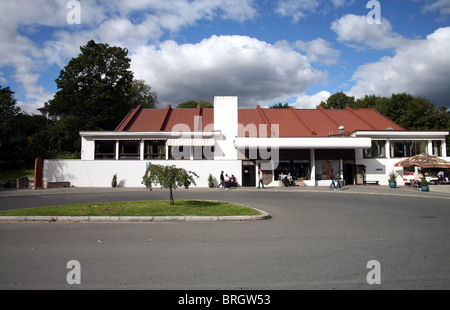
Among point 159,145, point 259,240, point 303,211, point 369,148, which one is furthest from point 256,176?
point 259,240

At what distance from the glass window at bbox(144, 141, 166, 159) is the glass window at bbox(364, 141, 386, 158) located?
21.7 meters

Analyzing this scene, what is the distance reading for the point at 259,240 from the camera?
7.48 m

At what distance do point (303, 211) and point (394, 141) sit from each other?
2366cm

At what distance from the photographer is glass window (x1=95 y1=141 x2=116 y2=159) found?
97.1ft

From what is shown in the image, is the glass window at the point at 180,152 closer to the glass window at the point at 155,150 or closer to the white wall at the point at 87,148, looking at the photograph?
the glass window at the point at 155,150

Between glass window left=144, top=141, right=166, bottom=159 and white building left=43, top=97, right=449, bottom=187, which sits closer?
white building left=43, top=97, right=449, bottom=187

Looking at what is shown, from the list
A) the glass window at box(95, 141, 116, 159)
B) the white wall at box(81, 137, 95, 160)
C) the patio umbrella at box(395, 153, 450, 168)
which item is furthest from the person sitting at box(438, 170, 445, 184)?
the white wall at box(81, 137, 95, 160)

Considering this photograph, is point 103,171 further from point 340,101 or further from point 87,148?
point 340,101

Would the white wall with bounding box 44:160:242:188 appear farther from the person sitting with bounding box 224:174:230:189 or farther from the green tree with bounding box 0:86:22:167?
the green tree with bounding box 0:86:22:167

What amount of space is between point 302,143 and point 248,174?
618 centimetres

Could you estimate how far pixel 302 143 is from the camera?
2766 centimetres

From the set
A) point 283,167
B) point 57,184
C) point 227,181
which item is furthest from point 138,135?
point 283,167

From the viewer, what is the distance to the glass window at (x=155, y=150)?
29516mm
